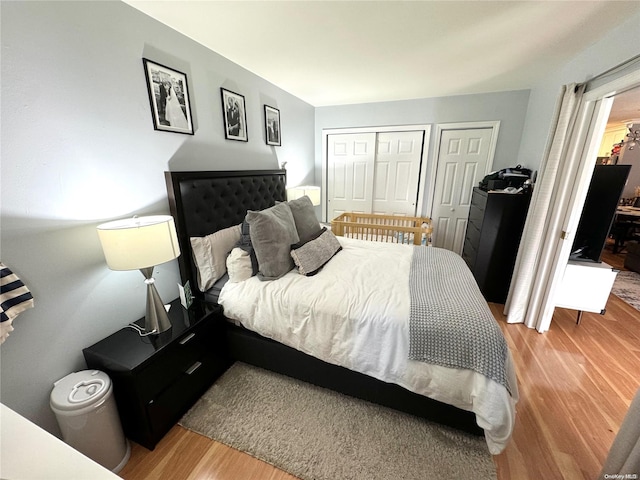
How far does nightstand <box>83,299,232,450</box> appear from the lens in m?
1.26

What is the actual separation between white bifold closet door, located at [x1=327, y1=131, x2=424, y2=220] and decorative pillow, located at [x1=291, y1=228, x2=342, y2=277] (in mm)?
1924

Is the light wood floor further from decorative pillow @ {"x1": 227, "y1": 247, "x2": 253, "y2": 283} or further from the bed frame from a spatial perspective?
decorative pillow @ {"x1": 227, "y1": 247, "x2": 253, "y2": 283}

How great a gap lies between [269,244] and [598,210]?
2.87 metres

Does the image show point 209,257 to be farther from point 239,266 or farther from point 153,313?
point 153,313

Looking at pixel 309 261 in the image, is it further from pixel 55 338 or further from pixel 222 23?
pixel 222 23

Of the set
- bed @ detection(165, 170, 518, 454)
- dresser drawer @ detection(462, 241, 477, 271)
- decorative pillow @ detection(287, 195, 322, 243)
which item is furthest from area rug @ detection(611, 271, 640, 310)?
decorative pillow @ detection(287, 195, 322, 243)

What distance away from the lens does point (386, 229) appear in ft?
10.7

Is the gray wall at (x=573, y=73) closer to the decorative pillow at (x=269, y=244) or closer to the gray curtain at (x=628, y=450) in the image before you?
the gray curtain at (x=628, y=450)

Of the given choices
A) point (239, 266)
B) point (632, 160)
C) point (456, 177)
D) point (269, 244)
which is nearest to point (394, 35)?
point (269, 244)

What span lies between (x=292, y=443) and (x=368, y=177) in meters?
3.39

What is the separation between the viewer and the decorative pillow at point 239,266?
5.88 ft

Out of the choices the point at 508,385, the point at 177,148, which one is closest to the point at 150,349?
the point at 177,148

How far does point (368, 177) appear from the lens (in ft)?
12.7

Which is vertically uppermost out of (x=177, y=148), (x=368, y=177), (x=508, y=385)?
(x=177, y=148)
